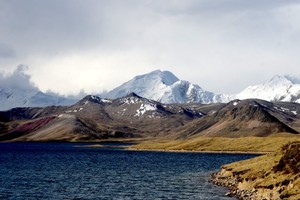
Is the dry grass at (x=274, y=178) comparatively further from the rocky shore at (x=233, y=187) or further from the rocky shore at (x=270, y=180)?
the rocky shore at (x=233, y=187)

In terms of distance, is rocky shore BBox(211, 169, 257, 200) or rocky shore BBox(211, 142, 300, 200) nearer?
rocky shore BBox(211, 142, 300, 200)

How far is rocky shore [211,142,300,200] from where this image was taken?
73.0 meters

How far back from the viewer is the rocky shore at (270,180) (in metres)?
73.0

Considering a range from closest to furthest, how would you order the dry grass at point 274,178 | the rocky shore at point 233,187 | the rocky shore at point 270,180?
the dry grass at point 274,178 → the rocky shore at point 270,180 → the rocky shore at point 233,187

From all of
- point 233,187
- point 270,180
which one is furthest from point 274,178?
point 233,187

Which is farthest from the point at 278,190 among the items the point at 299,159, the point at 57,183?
the point at 57,183

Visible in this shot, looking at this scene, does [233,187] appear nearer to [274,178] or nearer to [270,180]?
[274,178]

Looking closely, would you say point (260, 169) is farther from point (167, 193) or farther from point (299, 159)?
point (167, 193)

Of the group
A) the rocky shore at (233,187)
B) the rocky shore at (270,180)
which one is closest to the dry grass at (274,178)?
the rocky shore at (270,180)

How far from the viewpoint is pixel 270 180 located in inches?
3184

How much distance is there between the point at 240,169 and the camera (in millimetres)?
108188

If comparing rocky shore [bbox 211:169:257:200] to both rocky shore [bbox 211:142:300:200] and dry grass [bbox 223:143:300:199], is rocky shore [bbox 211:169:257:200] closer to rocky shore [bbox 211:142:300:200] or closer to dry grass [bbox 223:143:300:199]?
rocky shore [bbox 211:142:300:200]

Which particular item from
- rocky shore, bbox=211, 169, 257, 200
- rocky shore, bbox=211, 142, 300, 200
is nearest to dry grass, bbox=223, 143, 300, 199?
rocky shore, bbox=211, 142, 300, 200

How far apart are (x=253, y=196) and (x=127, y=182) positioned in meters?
35.0
